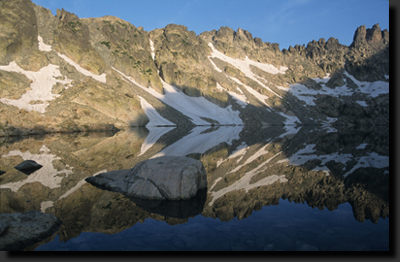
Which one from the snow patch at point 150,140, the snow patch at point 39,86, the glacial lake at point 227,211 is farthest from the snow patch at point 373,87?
the snow patch at point 39,86

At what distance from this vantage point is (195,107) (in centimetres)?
9244

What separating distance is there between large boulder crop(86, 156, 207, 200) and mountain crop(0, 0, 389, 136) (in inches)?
1454

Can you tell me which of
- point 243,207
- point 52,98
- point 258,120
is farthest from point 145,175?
point 258,120

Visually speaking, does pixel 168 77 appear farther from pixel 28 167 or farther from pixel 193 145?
pixel 28 167

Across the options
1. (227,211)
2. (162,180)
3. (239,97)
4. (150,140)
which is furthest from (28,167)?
(239,97)

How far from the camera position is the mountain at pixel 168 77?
5150 cm

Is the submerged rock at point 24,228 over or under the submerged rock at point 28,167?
under

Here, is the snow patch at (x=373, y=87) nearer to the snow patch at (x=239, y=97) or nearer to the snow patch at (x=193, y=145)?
the snow patch at (x=239, y=97)

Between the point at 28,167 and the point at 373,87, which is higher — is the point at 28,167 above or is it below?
below

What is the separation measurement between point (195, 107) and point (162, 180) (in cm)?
8268

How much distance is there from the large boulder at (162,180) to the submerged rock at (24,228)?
3487mm

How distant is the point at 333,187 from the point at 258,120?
89.3 meters

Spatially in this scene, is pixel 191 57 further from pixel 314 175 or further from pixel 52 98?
pixel 314 175

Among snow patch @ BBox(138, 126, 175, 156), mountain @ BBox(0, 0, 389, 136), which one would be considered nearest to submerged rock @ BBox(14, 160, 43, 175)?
snow patch @ BBox(138, 126, 175, 156)
